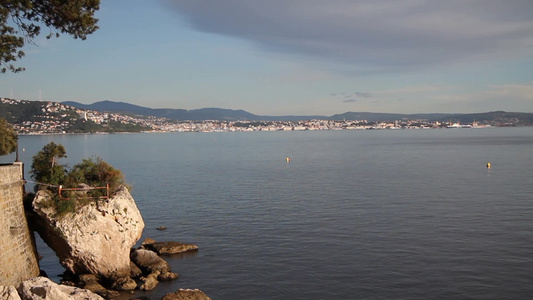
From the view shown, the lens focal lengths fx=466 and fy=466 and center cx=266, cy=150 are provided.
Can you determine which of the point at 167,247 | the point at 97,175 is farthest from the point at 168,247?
the point at 97,175

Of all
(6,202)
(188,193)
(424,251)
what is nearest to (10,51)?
(6,202)

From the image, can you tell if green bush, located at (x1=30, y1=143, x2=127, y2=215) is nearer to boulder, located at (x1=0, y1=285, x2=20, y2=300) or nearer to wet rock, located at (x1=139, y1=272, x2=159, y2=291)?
wet rock, located at (x1=139, y1=272, x2=159, y2=291)

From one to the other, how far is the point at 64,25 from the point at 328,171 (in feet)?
158

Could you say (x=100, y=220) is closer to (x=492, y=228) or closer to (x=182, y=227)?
(x=182, y=227)

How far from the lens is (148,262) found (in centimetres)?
2388

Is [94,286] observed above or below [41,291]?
below

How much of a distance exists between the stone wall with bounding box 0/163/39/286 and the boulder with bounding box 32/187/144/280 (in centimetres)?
112

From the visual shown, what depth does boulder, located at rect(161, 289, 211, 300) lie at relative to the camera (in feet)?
62.8

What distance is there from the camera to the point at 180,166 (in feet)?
248

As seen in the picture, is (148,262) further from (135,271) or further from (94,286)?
(94,286)

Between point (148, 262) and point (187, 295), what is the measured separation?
17.6 feet

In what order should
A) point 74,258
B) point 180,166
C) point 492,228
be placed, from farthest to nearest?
point 180,166 → point 492,228 → point 74,258

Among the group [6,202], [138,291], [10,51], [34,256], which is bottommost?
[138,291]

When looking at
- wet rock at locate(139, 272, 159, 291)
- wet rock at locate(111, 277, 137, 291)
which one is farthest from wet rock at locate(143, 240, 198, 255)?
wet rock at locate(111, 277, 137, 291)
